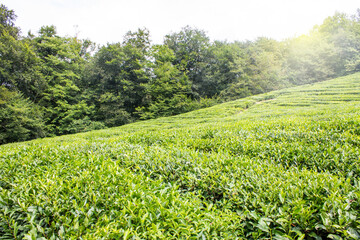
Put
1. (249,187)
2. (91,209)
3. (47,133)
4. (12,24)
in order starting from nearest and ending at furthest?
1. (91,209)
2. (249,187)
3. (12,24)
4. (47,133)

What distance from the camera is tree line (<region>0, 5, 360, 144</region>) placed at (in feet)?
60.2

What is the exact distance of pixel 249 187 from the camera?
2.19 metres

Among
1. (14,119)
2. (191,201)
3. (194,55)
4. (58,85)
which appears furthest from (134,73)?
(191,201)

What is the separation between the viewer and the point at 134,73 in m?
26.3

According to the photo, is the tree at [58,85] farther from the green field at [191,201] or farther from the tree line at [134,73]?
the green field at [191,201]

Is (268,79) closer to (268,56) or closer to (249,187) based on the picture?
(268,56)

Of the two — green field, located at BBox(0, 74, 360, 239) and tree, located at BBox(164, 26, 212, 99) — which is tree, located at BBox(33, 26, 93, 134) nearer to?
tree, located at BBox(164, 26, 212, 99)

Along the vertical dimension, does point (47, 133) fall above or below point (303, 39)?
below

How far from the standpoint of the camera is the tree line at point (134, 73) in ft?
60.2

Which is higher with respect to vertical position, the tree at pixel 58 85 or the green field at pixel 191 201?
the tree at pixel 58 85

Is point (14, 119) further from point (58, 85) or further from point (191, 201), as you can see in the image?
point (191, 201)

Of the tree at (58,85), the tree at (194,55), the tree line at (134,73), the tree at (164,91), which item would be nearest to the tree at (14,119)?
the tree line at (134,73)

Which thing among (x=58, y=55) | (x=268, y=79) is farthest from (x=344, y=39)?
(x=58, y=55)

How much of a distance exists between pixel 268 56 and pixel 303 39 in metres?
14.5
